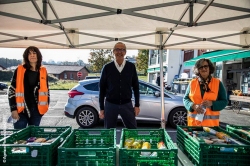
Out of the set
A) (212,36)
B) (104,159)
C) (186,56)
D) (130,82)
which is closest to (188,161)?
(104,159)

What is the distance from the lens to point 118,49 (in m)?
3.12

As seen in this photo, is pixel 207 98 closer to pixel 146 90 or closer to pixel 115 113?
pixel 115 113

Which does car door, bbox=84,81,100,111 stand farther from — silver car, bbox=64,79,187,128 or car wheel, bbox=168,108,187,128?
car wheel, bbox=168,108,187,128

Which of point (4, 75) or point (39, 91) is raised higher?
point (4, 75)

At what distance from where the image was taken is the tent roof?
2.93m

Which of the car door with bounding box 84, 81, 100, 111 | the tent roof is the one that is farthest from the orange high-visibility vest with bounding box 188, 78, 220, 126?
the car door with bounding box 84, 81, 100, 111

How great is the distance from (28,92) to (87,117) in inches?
173

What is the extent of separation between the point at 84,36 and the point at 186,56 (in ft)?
63.8

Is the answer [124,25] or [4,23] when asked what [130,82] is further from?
[4,23]

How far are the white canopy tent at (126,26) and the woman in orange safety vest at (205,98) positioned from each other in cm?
66

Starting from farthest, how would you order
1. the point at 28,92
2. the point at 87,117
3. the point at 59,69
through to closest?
the point at 59,69
the point at 87,117
the point at 28,92

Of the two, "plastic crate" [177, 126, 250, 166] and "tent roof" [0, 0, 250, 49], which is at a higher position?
"tent roof" [0, 0, 250, 49]

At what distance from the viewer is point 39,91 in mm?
2854

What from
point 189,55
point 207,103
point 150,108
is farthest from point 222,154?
point 189,55
